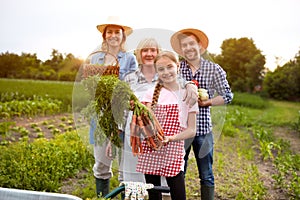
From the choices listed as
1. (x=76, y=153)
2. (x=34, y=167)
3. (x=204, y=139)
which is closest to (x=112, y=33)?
(x=204, y=139)

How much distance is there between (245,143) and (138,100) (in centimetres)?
483

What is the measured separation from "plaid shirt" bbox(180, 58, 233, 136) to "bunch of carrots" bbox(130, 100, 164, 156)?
0.25 metres

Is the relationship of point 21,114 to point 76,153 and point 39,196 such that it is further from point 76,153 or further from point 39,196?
point 39,196

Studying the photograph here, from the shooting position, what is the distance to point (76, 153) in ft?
14.1

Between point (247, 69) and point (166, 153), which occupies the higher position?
point (247, 69)

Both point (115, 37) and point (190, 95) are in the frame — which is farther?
point (115, 37)

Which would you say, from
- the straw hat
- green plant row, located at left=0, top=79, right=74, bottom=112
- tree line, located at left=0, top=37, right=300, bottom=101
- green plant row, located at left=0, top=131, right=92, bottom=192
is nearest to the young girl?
the straw hat

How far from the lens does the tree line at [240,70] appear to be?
24.9ft

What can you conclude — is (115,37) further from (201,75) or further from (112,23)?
(201,75)

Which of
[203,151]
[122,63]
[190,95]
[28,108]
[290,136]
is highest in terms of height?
[122,63]

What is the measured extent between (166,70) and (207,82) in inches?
16.8

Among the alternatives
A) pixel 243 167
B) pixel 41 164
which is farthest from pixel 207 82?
pixel 243 167

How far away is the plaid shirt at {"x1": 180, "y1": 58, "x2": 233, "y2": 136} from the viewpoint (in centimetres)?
171

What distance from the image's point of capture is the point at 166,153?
63.7 inches
